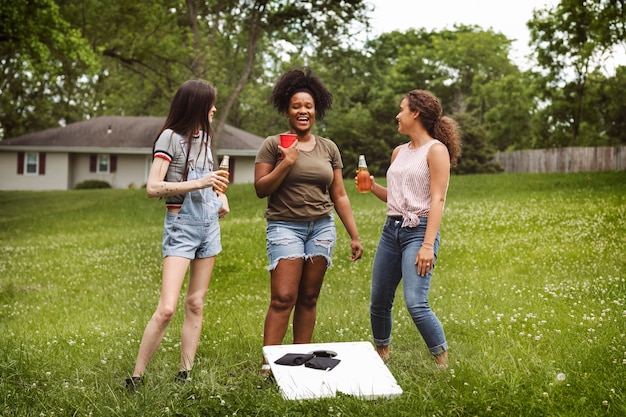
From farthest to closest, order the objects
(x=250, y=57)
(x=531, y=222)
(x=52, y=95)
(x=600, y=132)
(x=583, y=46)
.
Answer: (x=52, y=95), (x=600, y=132), (x=583, y=46), (x=250, y=57), (x=531, y=222)

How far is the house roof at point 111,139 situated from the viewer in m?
42.5

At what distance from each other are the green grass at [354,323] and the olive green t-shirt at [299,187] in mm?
1283

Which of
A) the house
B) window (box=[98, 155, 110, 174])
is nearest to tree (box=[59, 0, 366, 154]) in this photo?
the house

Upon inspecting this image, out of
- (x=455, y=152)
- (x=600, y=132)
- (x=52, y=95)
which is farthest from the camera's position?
(x=52, y=95)

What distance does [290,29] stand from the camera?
32625 millimetres

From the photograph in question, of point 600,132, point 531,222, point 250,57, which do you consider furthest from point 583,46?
point 531,222

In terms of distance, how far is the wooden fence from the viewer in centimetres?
3466

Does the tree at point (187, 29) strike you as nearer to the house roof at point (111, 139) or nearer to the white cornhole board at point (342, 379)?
the house roof at point (111, 139)

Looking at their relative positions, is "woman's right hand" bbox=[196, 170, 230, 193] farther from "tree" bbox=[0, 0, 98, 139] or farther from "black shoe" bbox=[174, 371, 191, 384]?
"tree" bbox=[0, 0, 98, 139]

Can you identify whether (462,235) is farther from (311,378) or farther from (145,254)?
(311,378)

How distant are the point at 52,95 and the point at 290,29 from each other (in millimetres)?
27740

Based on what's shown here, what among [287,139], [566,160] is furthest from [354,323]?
[566,160]

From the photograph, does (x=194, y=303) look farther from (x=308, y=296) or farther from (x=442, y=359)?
(x=442, y=359)

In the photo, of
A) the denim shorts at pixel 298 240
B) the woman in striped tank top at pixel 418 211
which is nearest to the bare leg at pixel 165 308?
the denim shorts at pixel 298 240
